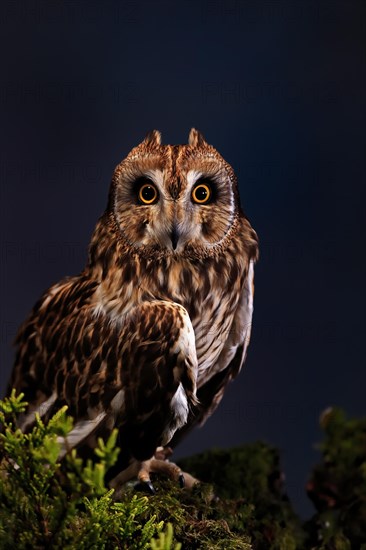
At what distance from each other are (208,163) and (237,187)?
109mm

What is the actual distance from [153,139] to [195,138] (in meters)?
0.09

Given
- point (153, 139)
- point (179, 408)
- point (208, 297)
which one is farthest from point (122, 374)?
point (153, 139)

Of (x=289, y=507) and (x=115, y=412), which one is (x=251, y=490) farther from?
(x=115, y=412)

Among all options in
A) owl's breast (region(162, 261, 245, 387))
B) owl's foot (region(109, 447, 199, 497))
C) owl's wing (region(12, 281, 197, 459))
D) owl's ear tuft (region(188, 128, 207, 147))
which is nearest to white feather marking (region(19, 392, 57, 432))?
owl's wing (region(12, 281, 197, 459))

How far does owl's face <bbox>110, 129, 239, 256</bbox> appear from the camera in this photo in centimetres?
131

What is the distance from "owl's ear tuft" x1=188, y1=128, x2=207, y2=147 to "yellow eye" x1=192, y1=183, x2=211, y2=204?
104mm

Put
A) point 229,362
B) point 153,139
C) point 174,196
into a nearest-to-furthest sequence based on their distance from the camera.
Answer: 1. point 174,196
2. point 153,139
3. point 229,362

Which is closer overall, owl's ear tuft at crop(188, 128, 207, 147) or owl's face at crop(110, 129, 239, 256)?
owl's face at crop(110, 129, 239, 256)

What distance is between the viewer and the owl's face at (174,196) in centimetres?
131

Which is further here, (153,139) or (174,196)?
(153,139)

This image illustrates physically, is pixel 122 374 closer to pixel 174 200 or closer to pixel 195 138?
pixel 174 200

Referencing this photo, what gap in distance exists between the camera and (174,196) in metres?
1.30

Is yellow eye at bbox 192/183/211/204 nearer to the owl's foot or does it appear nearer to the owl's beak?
the owl's beak

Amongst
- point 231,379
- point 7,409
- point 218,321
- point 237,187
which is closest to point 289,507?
point 231,379
